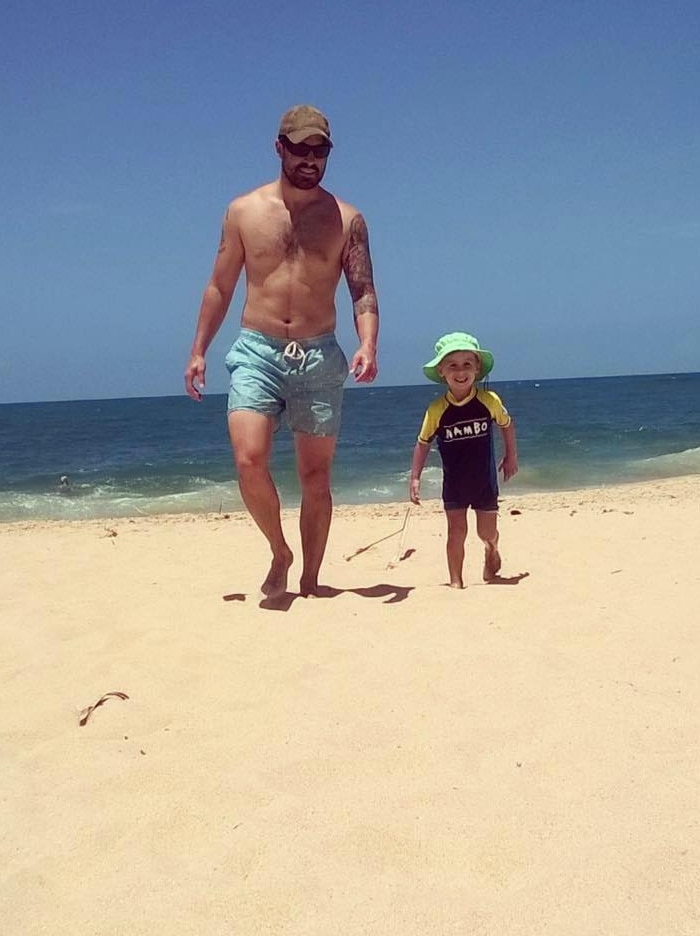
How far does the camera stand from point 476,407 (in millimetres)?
4281

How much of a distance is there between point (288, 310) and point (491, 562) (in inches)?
65.3

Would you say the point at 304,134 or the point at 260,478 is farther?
the point at 260,478

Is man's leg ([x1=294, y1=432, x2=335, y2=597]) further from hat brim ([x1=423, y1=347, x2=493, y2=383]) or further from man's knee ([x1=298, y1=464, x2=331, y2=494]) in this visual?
hat brim ([x1=423, y1=347, x2=493, y2=383])

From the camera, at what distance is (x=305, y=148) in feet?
12.0

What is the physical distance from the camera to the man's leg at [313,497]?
3.94 metres

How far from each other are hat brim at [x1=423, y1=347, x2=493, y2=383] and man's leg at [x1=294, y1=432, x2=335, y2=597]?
2.20ft

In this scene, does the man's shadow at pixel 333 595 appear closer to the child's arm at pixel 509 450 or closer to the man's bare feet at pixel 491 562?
the man's bare feet at pixel 491 562

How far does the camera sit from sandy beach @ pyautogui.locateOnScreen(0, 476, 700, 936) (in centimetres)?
172

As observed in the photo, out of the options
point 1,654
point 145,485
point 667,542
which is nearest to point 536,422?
point 145,485

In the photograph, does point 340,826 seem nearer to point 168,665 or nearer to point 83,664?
point 168,665

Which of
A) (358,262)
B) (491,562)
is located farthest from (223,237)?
(491,562)

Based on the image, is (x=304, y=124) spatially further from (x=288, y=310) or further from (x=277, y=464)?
(x=277, y=464)

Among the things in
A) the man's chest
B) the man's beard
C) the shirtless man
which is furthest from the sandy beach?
the man's beard

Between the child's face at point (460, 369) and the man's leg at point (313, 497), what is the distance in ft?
2.26
